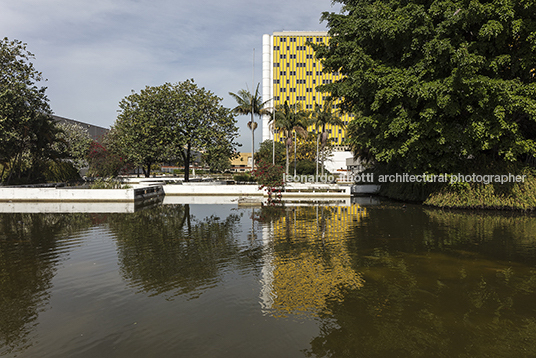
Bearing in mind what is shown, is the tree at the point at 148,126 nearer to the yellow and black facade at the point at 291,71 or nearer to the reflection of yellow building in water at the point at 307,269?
the reflection of yellow building in water at the point at 307,269

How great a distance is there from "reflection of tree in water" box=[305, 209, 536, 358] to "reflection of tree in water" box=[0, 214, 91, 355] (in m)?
5.27

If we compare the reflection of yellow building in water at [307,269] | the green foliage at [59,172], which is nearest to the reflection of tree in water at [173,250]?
the reflection of yellow building in water at [307,269]

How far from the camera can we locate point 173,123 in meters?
42.0

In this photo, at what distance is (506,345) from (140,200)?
96.5 feet

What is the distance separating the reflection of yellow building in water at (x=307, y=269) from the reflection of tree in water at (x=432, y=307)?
0.42m

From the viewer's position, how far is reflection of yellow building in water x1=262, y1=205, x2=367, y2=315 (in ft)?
24.8

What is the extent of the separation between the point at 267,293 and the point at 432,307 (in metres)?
3.49

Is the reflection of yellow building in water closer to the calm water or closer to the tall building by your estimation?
the calm water

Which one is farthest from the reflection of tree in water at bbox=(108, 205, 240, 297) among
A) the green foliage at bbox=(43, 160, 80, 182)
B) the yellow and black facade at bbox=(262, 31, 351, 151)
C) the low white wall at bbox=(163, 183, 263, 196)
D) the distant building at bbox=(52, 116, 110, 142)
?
the yellow and black facade at bbox=(262, 31, 351, 151)

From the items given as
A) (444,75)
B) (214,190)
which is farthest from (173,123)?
(444,75)

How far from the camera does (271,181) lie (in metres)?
35.0

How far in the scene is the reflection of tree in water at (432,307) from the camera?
568cm

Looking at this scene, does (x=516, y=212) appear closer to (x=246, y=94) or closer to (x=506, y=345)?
(x=506, y=345)

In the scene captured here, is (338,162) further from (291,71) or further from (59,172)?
(59,172)
